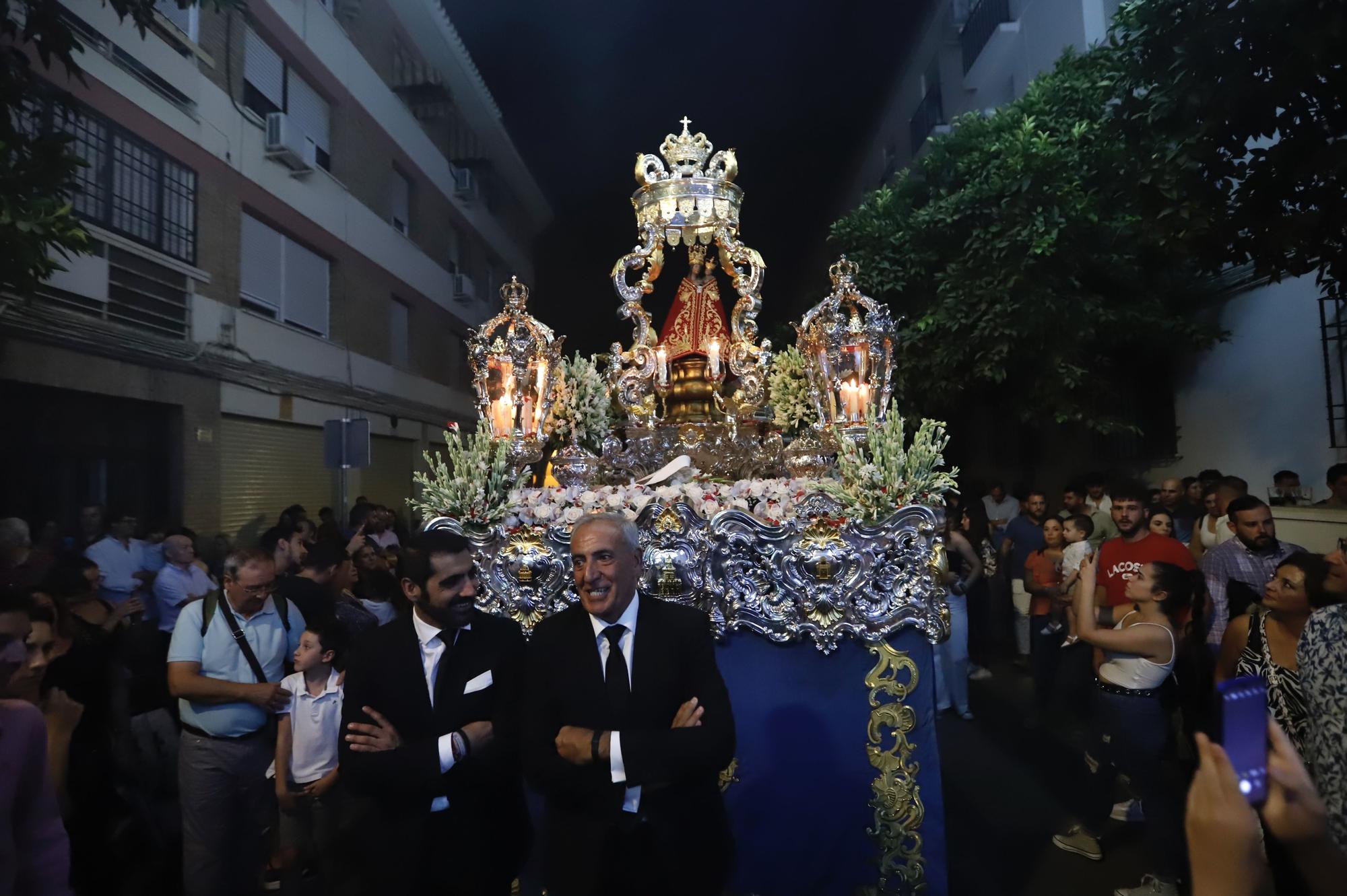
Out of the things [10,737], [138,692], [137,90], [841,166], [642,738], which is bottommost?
[138,692]

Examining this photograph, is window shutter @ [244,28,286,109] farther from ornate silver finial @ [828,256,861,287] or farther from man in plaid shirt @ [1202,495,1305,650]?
man in plaid shirt @ [1202,495,1305,650]

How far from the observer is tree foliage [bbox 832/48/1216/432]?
814cm

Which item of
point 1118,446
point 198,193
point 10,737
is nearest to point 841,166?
point 1118,446

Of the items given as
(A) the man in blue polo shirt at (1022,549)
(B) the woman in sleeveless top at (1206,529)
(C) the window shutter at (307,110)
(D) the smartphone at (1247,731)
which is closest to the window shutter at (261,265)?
(C) the window shutter at (307,110)

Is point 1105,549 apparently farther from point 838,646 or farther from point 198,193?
point 198,193

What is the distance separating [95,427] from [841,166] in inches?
381

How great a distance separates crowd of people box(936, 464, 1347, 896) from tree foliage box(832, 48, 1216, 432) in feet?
8.79

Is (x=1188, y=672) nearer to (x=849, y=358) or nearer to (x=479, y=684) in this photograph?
(x=849, y=358)

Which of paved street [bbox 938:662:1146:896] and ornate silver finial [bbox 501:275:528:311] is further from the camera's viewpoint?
ornate silver finial [bbox 501:275:528:311]

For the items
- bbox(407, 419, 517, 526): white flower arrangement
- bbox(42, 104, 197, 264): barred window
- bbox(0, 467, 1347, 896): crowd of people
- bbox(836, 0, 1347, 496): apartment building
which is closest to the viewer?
bbox(0, 467, 1347, 896): crowd of people

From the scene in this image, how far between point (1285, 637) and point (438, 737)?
251 centimetres

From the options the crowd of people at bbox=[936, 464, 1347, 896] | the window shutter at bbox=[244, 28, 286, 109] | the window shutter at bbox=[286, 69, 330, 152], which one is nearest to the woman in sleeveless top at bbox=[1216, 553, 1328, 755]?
the crowd of people at bbox=[936, 464, 1347, 896]

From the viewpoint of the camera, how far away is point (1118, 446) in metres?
10.0

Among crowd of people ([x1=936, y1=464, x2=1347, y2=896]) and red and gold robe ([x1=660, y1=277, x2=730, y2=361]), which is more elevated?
red and gold robe ([x1=660, y1=277, x2=730, y2=361])
